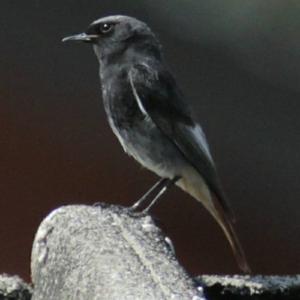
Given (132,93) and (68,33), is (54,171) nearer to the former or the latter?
(68,33)

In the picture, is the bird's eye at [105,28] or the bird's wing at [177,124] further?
the bird's eye at [105,28]

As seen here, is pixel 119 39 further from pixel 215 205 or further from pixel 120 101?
pixel 215 205

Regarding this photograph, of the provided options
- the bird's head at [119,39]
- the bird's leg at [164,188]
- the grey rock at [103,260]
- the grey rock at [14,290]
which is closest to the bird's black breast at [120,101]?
the bird's head at [119,39]

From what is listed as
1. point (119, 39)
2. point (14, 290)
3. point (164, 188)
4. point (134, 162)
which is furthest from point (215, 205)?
point (134, 162)

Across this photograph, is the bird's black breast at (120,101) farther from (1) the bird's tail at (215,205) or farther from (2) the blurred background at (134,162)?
(2) the blurred background at (134,162)

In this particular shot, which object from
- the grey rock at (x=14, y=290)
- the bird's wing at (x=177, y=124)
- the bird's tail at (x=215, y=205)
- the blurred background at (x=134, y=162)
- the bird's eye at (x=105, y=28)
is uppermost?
the grey rock at (x=14, y=290)

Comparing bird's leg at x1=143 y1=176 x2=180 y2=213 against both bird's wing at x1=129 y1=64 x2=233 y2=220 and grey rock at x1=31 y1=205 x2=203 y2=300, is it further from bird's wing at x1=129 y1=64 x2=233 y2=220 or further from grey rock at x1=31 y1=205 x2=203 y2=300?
grey rock at x1=31 y1=205 x2=203 y2=300
